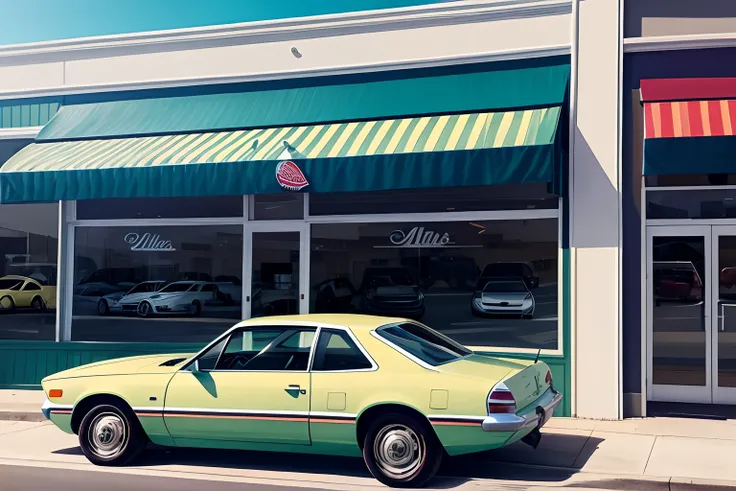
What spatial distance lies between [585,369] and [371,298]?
3002 mm

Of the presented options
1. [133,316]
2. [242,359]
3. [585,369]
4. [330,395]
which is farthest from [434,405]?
[133,316]

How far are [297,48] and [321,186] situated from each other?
2489 millimetres

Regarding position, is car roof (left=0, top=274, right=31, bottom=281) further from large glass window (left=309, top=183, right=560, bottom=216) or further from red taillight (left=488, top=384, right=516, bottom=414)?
red taillight (left=488, top=384, right=516, bottom=414)

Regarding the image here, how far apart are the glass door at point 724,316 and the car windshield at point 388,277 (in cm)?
389

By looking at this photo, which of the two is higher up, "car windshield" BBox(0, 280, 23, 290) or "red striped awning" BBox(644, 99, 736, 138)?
"red striped awning" BBox(644, 99, 736, 138)

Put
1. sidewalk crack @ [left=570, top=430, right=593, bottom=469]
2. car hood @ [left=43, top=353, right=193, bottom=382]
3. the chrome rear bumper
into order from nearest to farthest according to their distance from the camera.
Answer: the chrome rear bumper, sidewalk crack @ [left=570, top=430, right=593, bottom=469], car hood @ [left=43, top=353, right=193, bottom=382]

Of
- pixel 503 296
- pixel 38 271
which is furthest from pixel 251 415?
pixel 38 271

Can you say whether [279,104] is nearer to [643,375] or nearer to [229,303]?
[229,303]

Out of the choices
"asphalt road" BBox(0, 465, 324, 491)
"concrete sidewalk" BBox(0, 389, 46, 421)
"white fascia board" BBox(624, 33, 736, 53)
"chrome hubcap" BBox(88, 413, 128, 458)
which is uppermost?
"white fascia board" BBox(624, 33, 736, 53)

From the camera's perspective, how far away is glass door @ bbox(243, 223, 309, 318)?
1123 cm

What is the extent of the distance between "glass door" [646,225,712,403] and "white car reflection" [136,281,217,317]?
20.2 ft

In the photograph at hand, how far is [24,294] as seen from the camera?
40.7 feet

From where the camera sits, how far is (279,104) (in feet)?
36.8

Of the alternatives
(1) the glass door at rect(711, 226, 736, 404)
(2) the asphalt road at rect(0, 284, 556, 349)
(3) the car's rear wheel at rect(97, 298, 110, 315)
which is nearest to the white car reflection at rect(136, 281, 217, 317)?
(2) the asphalt road at rect(0, 284, 556, 349)
